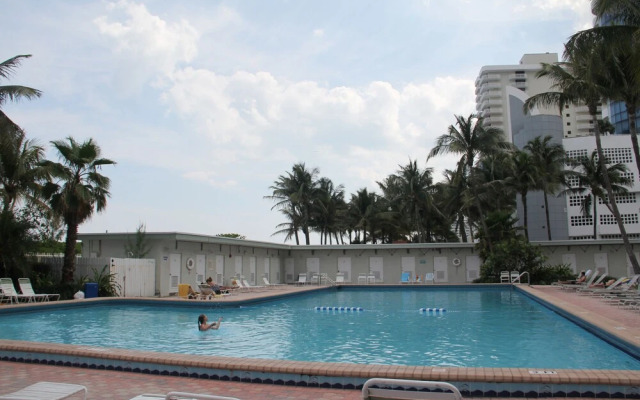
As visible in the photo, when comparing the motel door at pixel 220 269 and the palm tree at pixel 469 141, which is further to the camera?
the palm tree at pixel 469 141

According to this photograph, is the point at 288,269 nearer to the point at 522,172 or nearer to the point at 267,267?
the point at 267,267

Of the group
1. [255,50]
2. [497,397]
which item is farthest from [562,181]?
[497,397]

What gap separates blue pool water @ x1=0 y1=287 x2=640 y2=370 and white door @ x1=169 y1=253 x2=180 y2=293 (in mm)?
3859

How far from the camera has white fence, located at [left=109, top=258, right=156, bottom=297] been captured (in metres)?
19.7

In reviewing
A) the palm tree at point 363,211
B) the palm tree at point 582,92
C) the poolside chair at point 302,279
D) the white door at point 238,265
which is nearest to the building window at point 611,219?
the palm tree at point 363,211

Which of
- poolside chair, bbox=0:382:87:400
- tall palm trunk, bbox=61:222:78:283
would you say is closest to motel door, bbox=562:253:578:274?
tall palm trunk, bbox=61:222:78:283

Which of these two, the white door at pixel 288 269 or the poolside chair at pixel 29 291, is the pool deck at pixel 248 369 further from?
the white door at pixel 288 269

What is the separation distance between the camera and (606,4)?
12.7 meters

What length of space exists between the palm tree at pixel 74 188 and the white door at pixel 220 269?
7441 mm

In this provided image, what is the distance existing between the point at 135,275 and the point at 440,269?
59.5ft

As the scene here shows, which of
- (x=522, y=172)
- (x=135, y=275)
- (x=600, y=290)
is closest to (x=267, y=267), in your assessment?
(x=135, y=275)

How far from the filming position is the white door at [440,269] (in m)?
30.9

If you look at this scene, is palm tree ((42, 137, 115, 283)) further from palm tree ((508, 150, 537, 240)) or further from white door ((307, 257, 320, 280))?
palm tree ((508, 150, 537, 240))

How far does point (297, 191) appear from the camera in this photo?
141 ft
